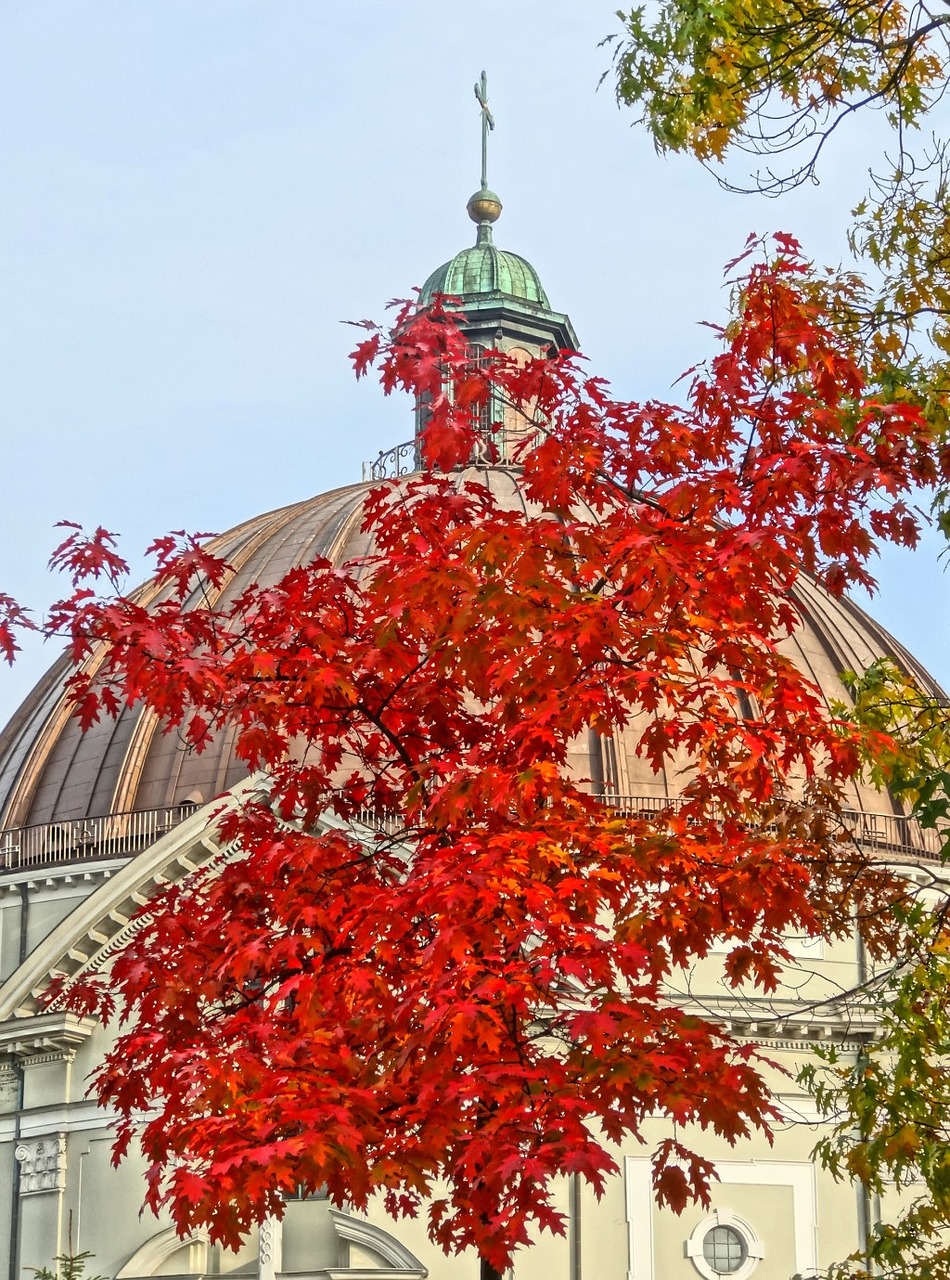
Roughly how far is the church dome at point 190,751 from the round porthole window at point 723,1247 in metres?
8.38

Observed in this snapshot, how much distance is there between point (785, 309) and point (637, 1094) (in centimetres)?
546

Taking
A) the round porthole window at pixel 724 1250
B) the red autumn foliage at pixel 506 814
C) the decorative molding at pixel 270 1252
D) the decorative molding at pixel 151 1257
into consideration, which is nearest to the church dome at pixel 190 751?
the round porthole window at pixel 724 1250

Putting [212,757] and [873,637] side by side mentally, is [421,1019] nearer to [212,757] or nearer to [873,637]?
[212,757]

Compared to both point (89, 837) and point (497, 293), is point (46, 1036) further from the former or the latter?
point (497, 293)

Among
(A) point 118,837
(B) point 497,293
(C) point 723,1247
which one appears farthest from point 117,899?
(B) point 497,293

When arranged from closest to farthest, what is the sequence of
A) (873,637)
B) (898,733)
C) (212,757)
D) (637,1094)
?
(637,1094) < (898,733) < (212,757) < (873,637)

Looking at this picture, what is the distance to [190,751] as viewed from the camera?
4416cm

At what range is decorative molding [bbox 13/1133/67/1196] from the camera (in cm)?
4297

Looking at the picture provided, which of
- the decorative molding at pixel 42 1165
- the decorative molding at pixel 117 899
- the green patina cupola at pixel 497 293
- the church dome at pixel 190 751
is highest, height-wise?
the green patina cupola at pixel 497 293

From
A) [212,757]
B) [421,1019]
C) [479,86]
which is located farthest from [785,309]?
[479,86]

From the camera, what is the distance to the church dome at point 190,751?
4709 cm

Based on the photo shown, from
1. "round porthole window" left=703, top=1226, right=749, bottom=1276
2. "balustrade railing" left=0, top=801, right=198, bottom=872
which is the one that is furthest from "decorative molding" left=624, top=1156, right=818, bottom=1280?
"balustrade railing" left=0, top=801, right=198, bottom=872

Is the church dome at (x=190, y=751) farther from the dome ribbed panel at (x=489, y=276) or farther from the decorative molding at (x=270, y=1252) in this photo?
the dome ribbed panel at (x=489, y=276)

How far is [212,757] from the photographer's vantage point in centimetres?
4750
